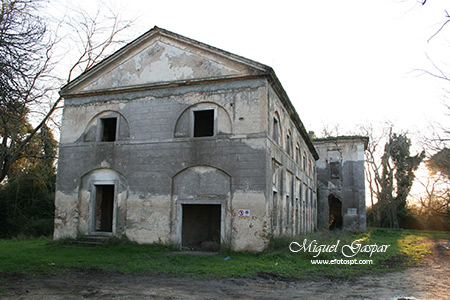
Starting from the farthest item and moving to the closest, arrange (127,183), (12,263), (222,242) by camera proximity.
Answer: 1. (127,183)
2. (222,242)
3. (12,263)

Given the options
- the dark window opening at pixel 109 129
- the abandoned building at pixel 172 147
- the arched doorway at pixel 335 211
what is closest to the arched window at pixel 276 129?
the abandoned building at pixel 172 147

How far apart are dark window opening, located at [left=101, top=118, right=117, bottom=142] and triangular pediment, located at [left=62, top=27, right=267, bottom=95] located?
4.72ft

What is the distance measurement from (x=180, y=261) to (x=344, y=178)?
22012 mm

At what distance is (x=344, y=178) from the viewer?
29875 mm

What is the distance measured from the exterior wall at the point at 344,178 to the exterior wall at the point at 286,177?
548cm

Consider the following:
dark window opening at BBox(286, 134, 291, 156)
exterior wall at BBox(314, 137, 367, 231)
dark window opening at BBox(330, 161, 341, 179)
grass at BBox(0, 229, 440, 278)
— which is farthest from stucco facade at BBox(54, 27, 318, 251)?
dark window opening at BBox(330, 161, 341, 179)

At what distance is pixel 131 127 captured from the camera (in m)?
15.0

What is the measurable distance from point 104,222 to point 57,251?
379 cm

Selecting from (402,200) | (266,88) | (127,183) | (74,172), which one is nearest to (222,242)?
(127,183)

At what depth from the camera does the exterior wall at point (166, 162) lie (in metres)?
12.9

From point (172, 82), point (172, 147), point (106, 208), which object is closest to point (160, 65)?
point (172, 82)

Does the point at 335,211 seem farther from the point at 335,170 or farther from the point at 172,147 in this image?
the point at 172,147

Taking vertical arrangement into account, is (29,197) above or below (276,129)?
below

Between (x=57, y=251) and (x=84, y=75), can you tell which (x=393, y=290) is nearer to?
(x=57, y=251)
